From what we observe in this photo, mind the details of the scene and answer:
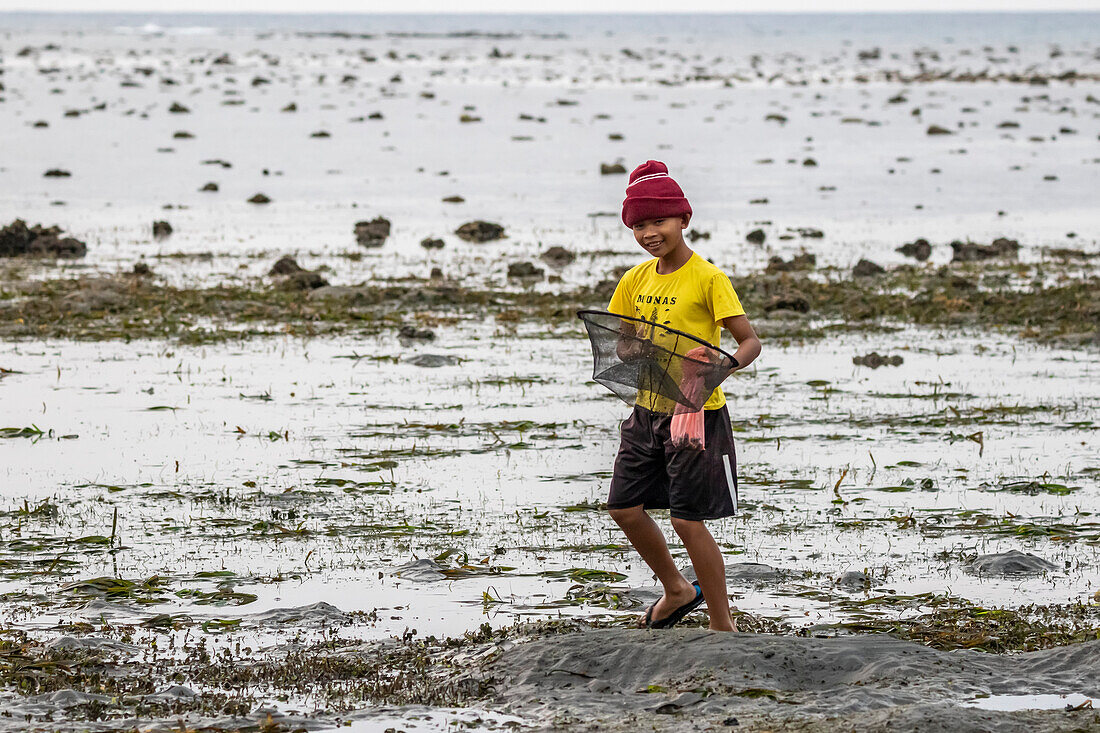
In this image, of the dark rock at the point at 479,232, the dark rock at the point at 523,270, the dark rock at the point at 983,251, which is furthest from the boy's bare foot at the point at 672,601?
the dark rock at the point at 479,232

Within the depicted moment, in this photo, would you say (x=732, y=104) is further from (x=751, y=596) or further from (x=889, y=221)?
(x=751, y=596)

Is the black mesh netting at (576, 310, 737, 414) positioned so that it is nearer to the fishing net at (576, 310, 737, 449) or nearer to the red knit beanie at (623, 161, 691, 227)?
the fishing net at (576, 310, 737, 449)

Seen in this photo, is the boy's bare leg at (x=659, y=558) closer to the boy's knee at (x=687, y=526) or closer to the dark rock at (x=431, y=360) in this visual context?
the boy's knee at (x=687, y=526)

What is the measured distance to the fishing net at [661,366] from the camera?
5.47 metres

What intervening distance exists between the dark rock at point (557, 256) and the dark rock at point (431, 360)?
18.7 ft

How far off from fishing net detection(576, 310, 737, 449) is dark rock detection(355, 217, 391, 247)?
14088 mm

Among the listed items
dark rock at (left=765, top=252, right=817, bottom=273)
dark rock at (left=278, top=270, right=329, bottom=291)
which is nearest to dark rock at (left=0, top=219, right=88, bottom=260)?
dark rock at (left=278, top=270, right=329, bottom=291)

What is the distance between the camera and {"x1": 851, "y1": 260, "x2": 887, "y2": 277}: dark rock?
54.1ft

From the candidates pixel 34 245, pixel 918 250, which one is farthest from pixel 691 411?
pixel 34 245

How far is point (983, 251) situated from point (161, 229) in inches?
417

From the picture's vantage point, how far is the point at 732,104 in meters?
52.1

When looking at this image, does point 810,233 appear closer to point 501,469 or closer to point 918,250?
point 918,250

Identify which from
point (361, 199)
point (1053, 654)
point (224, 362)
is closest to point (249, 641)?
point (1053, 654)

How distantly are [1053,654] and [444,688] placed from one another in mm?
2167
